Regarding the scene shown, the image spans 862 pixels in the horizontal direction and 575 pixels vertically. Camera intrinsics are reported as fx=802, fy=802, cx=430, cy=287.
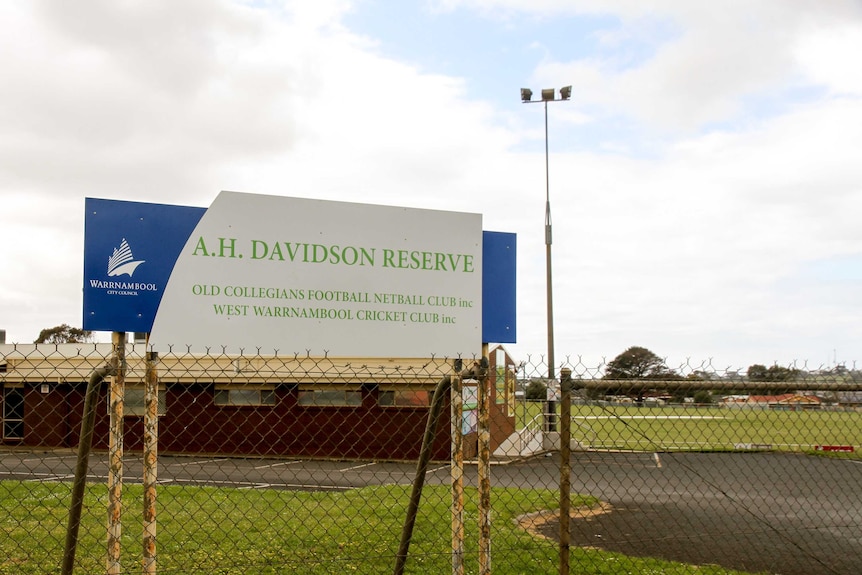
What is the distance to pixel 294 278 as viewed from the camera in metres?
4.47

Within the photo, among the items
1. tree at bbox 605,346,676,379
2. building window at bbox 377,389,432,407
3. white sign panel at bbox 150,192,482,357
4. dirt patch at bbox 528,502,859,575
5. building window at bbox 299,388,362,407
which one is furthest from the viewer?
building window at bbox 299,388,362,407

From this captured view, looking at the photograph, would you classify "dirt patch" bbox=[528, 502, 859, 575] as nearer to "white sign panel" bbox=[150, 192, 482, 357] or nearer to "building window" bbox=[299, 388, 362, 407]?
"white sign panel" bbox=[150, 192, 482, 357]

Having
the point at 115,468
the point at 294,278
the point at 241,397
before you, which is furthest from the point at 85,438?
the point at 241,397

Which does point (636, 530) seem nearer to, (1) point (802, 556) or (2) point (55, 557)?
(1) point (802, 556)

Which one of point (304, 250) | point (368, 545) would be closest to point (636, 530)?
point (368, 545)

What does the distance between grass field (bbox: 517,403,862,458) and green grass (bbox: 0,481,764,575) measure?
1189 millimetres

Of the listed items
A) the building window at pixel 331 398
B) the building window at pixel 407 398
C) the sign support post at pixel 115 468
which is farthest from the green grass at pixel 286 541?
the building window at pixel 331 398

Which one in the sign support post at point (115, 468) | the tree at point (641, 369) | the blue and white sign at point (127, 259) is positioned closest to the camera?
the sign support post at point (115, 468)

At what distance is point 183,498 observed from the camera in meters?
11.0

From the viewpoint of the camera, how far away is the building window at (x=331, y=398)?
22828mm

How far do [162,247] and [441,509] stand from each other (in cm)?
623

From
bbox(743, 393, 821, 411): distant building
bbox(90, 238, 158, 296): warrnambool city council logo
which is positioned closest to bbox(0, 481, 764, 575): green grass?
bbox(90, 238, 158, 296): warrnambool city council logo

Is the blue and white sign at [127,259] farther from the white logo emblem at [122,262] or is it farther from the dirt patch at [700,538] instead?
the dirt patch at [700,538]

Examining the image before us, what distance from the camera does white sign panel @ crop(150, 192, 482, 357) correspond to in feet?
14.1
